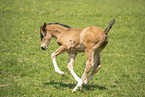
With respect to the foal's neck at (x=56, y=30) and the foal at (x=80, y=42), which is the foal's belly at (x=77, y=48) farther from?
the foal's neck at (x=56, y=30)

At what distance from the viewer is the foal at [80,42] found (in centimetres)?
712

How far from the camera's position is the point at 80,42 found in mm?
7387

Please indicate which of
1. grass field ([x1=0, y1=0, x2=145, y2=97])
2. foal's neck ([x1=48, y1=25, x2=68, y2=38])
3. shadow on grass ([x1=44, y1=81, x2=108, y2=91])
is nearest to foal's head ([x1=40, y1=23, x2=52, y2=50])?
foal's neck ([x1=48, y1=25, x2=68, y2=38])

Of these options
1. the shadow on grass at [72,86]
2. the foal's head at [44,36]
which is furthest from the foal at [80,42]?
the shadow on grass at [72,86]

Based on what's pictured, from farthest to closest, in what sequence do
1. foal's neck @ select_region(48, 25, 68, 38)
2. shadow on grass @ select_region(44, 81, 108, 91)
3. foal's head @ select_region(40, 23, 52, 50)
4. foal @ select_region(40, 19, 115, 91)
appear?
foal's head @ select_region(40, 23, 52, 50) < foal's neck @ select_region(48, 25, 68, 38) < shadow on grass @ select_region(44, 81, 108, 91) < foal @ select_region(40, 19, 115, 91)

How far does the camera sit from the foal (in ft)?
23.4

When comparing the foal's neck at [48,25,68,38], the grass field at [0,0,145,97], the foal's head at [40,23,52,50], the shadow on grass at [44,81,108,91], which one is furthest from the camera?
the foal's head at [40,23,52,50]

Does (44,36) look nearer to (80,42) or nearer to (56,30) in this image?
(56,30)

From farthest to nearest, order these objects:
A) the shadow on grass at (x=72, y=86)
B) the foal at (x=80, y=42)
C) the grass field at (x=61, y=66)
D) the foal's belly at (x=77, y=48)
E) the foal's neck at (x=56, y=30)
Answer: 1. the foal's neck at (x=56, y=30)
2. the shadow on grass at (x=72, y=86)
3. the foal's belly at (x=77, y=48)
4. the grass field at (x=61, y=66)
5. the foal at (x=80, y=42)

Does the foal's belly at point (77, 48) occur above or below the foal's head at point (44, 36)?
below

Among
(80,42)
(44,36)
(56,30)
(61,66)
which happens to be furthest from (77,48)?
(61,66)

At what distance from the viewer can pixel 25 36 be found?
586 inches

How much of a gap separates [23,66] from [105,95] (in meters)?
4.29

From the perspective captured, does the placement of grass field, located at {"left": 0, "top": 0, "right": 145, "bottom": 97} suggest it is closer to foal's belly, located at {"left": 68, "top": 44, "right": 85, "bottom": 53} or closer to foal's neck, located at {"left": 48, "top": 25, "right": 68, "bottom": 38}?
foal's belly, located at {"left": 68, "top": 44, "right": 85, "bottom": 53}
